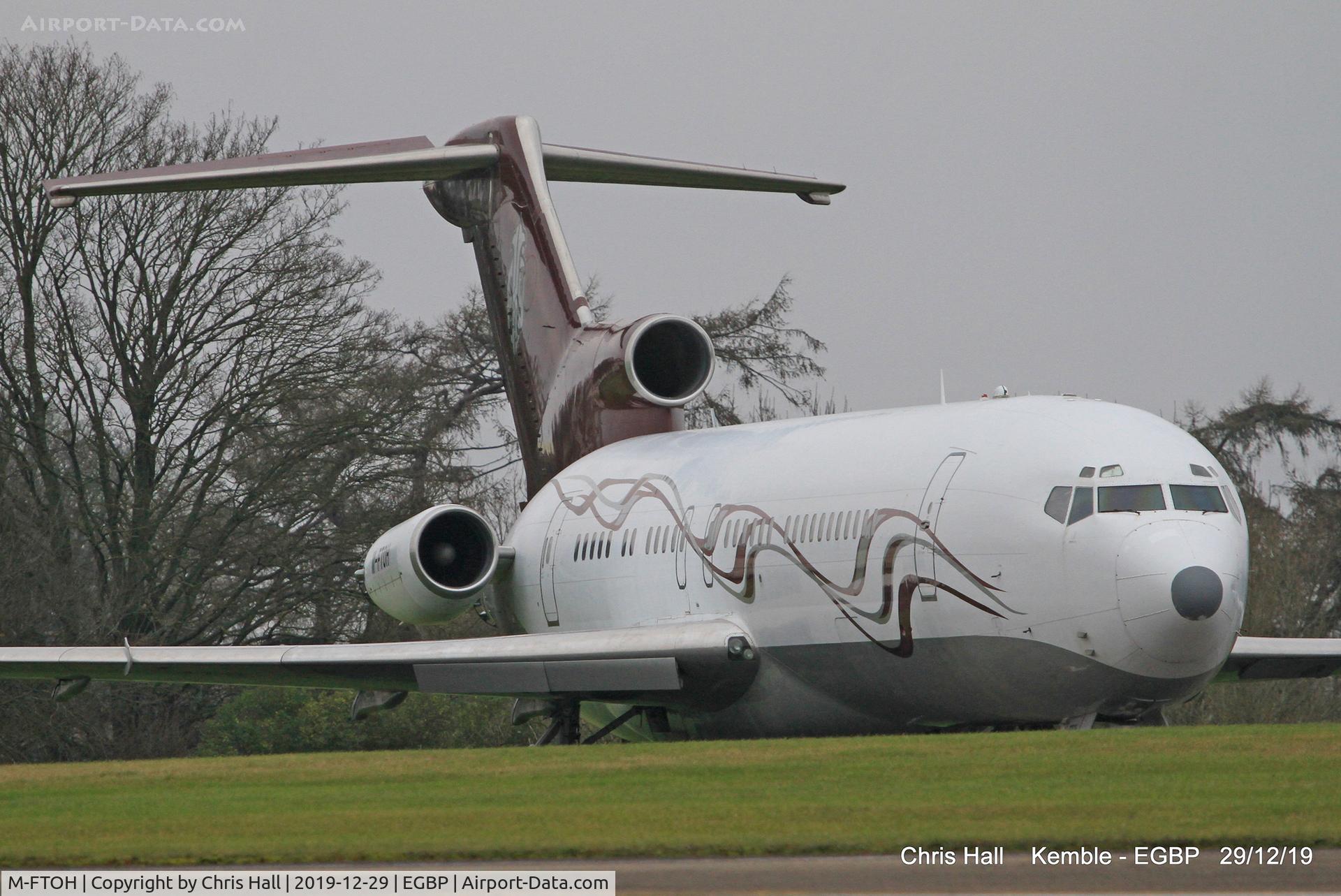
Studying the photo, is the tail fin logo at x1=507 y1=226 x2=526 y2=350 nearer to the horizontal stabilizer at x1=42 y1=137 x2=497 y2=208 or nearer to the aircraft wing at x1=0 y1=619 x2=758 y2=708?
the horizontal stabilizer at x1=42 y1=137 x2=497 y2=208

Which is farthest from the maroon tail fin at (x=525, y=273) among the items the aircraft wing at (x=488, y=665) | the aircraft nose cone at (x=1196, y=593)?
the aircraft nose cone at (x=1196, y=593)

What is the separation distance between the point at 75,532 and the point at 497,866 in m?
30.0

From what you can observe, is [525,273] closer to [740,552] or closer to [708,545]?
[708,545]

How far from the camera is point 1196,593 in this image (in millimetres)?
15898

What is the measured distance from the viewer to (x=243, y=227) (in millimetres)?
37000

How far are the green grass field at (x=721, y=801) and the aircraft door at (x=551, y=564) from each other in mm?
8412

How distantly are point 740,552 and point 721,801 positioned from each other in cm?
893

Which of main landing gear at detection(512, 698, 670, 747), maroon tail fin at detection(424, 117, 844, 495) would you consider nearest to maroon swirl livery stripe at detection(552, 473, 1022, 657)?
main landing gear at detection(512, 698, 670, 747)

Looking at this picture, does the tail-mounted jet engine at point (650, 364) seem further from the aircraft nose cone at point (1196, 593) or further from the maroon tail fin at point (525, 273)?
the aircraft nose cone at point (1196, 593)

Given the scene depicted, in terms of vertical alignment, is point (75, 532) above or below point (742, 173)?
below

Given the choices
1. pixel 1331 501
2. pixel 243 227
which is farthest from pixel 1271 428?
pixel 243 227

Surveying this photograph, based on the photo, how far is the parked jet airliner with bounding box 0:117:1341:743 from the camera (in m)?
16.6

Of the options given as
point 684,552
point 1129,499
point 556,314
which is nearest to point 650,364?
point 556,314

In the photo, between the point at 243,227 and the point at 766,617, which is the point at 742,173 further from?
the point at 243,227
